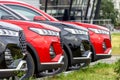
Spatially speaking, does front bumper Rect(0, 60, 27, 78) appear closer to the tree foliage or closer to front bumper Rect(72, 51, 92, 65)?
front bumper Rect(72, 51, 92, 65)

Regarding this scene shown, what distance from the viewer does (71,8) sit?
45.8 m

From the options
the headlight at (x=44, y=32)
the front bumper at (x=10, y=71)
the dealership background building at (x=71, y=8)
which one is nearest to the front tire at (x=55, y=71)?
the headlight at (x=44, y=32)

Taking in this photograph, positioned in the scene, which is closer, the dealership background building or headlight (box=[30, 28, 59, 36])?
headlight (box=[30, 28, 59, 36])

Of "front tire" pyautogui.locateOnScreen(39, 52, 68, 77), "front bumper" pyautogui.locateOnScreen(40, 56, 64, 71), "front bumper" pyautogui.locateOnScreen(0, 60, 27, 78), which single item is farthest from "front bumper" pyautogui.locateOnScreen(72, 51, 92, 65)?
"front bumper" pyautogui.locateOnScreen(0, 60, 27, 78)

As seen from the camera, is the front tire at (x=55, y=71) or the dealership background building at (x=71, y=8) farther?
the dealership background building at (x=71, y=8)

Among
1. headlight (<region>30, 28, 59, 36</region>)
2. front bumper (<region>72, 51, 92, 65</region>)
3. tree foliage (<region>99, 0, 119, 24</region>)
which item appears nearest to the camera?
headlight (<region>30, 28, 59, 36</region>)

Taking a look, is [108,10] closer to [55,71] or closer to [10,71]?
[55,71]

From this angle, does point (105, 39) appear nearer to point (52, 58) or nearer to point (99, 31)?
point (99, 31)

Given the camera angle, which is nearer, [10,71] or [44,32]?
[10,71]

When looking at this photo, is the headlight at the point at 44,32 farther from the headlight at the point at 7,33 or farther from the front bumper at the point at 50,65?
the headlight at the point at 7,33

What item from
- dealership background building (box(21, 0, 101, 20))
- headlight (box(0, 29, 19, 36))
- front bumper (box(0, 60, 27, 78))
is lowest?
dealership background building (box(21, 0, 101, 20))

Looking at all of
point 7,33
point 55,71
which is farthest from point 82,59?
point 7,33

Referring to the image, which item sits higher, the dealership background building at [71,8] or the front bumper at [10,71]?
the front bumper at [10,71]

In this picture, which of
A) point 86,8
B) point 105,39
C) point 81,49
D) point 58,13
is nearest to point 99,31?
point 105,39
